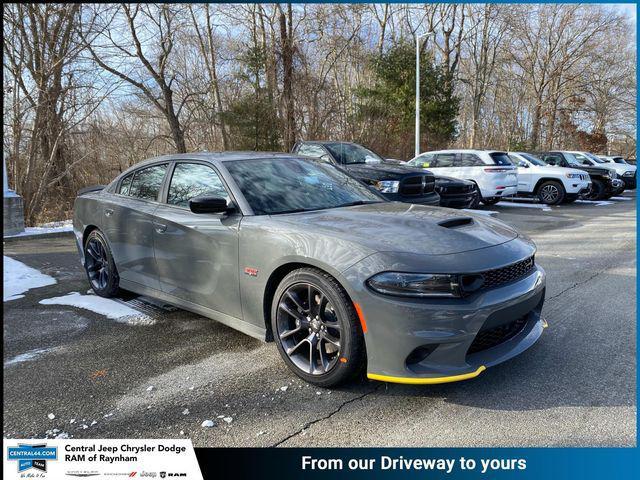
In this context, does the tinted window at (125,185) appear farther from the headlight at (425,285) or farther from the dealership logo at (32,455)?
the headlight at (425,285)

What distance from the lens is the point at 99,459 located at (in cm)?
251

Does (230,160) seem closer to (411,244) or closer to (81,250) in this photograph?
(411,244)

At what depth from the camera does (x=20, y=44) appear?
11992 millimetres

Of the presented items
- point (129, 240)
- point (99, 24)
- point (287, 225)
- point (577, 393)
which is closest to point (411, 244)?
point (287, 225)

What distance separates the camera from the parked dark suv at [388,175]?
910cm

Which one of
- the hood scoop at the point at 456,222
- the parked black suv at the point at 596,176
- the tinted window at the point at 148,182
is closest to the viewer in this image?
the hood scoop at the point at 456,222

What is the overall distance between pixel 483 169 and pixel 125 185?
10.3m

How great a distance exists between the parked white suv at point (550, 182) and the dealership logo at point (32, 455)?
1484 centimetres

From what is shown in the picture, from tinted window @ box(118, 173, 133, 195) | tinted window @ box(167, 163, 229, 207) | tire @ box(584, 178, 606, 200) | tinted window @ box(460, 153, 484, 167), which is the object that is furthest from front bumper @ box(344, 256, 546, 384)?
tire @ box(584, 178, 606, 200)

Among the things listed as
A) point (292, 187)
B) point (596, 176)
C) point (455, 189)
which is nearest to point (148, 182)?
point (292, 187)

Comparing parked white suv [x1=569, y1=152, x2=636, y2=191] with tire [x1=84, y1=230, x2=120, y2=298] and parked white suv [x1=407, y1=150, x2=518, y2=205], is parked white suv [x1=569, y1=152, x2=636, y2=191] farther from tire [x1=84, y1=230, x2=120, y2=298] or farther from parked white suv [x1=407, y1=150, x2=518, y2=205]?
tire [x1=84, y1=230, x2=120, y2=298]

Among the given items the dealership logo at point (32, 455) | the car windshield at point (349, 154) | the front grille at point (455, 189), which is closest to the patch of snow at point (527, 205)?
the front grille at point (455, 189)

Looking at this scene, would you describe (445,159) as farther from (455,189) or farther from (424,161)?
(455,189)

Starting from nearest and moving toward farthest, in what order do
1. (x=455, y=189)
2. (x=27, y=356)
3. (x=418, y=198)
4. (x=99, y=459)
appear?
(x=99, y=459) → (x=27, y=356) → (x=418, y=198) → (x=455, y=189)
